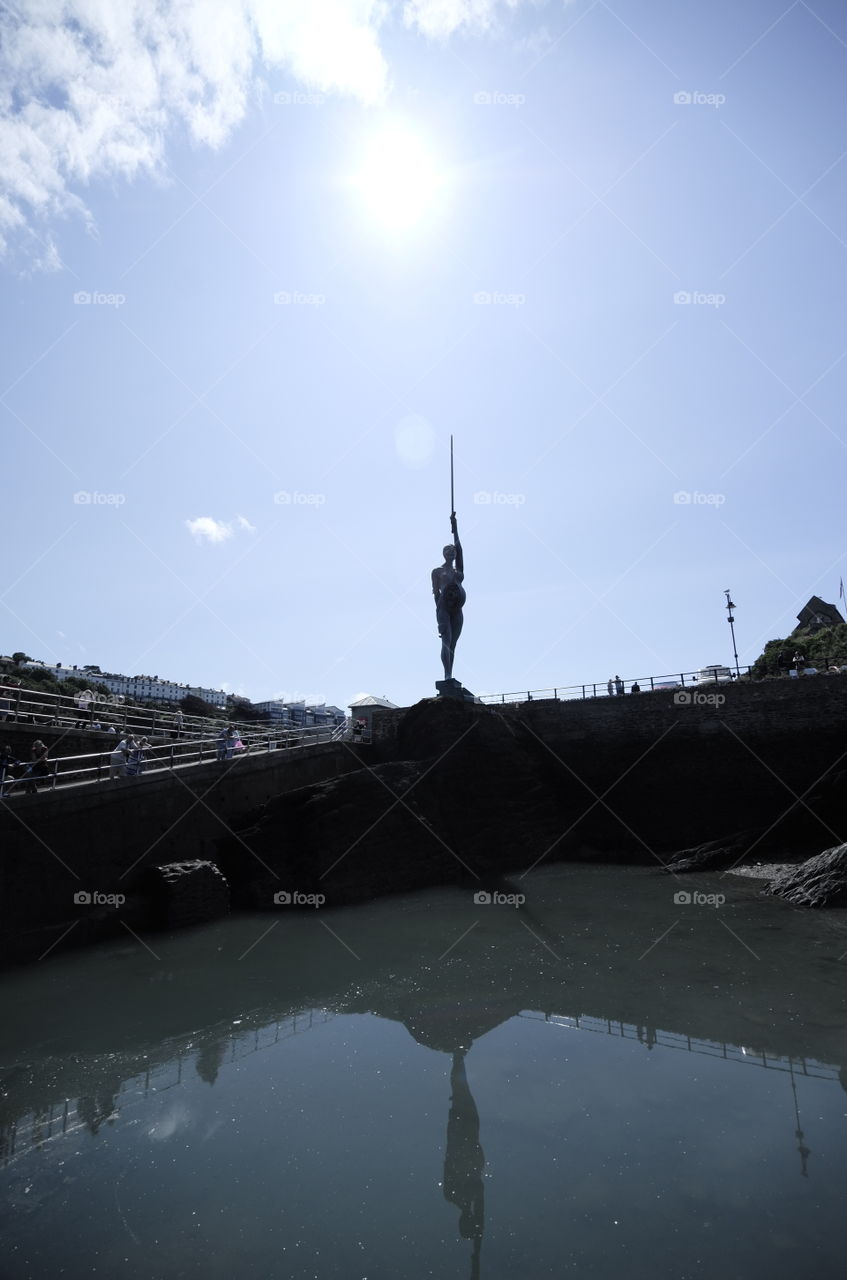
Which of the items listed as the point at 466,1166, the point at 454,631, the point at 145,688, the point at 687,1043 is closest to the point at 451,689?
the point at 454,631

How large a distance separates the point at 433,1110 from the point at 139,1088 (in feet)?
12.5

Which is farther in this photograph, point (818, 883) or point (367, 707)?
point (367, 707)

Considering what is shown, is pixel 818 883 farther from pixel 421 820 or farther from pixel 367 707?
pixel 367 707

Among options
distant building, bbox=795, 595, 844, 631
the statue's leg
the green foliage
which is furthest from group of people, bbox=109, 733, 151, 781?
distant building, bbox=795, 595, 844, 631

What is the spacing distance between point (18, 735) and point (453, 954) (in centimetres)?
1303

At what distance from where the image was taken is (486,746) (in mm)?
25188

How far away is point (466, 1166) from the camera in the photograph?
6.68m

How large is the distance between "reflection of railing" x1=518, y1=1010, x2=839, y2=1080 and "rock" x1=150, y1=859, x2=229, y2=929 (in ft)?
31.0

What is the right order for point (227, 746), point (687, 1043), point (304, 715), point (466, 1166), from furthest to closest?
point (304, 715)
point (227, 746)
point (687, 1043)
point (466, 1166)

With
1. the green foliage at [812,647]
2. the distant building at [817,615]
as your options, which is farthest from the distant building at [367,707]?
the distant building at [817,615]

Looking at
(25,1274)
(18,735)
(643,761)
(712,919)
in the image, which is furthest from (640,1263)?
(643,761)

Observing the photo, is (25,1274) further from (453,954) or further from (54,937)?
(54,937)

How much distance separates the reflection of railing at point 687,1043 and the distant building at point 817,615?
261ft

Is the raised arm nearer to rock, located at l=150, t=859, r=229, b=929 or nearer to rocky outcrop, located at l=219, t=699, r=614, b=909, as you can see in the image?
rocky outcrop, located at l=219, t=699, r=614, b=909
